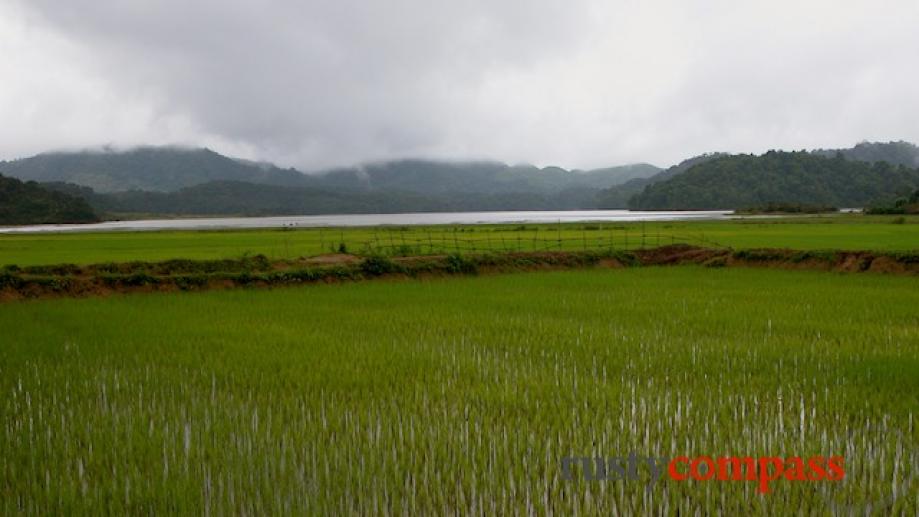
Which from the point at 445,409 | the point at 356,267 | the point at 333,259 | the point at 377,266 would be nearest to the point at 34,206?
the point at 333,259

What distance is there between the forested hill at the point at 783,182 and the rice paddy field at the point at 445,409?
131420mm

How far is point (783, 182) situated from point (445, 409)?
14619cm

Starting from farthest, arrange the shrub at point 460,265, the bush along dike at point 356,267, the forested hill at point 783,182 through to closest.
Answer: the forested hill at point 783,182 < the shrub at point 460,265 < the bush along dike at point 356,267

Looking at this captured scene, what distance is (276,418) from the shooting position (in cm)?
444

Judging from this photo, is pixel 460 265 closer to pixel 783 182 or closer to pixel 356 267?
pixel 356 267

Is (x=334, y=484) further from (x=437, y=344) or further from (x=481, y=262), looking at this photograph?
(x=481, y=262)

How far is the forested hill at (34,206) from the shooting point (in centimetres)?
8762

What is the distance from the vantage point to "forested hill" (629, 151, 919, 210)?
407 ft

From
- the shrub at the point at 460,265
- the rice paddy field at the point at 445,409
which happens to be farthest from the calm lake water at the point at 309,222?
the rice paddy field at the point at 445,409

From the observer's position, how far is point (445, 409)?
4598 mm

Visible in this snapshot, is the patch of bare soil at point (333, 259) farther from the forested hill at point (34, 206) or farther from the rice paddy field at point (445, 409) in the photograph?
the forested hill at point (34, 206)

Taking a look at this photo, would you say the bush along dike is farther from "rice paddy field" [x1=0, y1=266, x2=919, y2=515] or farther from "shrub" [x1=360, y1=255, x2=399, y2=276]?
"rice paddy field" [x1=0, y1=266, x2=919, y2=515]

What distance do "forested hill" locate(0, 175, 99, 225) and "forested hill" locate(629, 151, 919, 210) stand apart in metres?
129

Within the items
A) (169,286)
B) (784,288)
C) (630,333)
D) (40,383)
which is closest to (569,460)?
(630,333)
